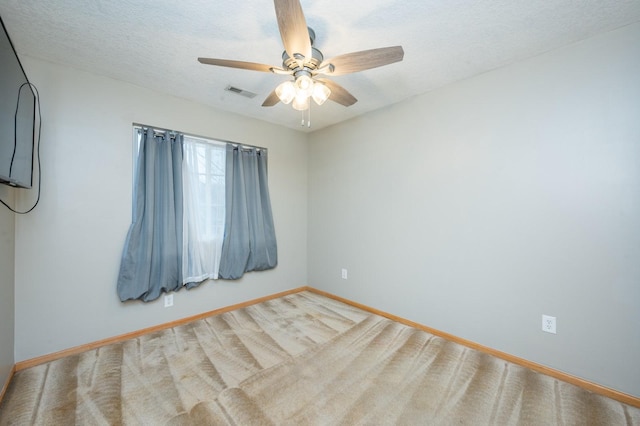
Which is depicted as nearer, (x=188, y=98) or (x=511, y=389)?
(x=511, y=389)

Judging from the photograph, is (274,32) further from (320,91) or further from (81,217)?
(81,217)

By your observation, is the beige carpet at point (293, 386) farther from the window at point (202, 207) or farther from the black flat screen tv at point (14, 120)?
the black flat screen tv at point (14, 120)

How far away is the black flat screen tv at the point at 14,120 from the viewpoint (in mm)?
1346

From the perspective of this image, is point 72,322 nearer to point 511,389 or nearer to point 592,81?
point 511,389

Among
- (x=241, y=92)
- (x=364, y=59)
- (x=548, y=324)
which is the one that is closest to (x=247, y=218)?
(x=241, y=92)

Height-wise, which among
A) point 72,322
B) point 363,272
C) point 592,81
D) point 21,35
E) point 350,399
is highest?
point 21,35

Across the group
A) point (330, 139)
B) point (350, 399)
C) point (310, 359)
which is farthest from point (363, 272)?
point (330, 139)

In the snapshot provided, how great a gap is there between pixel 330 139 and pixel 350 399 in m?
3.00

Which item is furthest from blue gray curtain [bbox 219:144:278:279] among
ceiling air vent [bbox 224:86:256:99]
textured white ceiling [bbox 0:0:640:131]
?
textured white ceiling [bbox 0:0:640:131]

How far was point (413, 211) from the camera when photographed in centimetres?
274

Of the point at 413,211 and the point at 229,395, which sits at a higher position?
the point at 413,211

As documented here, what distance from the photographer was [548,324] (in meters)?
1.96

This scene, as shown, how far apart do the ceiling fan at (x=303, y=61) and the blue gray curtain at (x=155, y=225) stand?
56.4 inches

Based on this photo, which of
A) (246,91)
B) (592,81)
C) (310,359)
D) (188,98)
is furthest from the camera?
(188,98)
